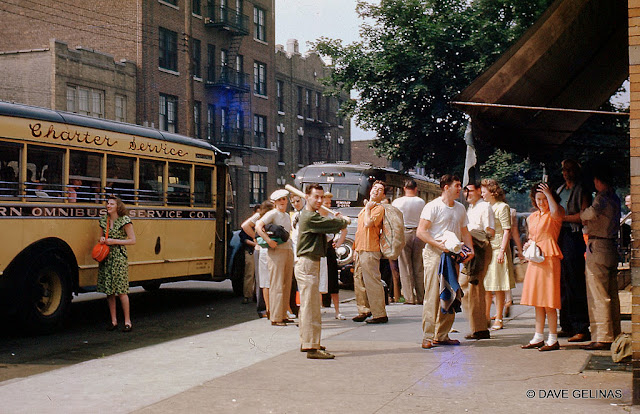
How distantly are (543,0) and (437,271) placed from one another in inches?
837

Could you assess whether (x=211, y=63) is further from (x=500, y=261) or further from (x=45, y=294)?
(x=500, y=261)

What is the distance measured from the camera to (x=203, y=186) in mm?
14703

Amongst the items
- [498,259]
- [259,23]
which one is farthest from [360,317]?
[259,23]

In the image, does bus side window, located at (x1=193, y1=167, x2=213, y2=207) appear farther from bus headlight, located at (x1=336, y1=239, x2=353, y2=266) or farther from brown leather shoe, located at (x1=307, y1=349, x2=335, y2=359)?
brown leather shoe, located at (x1=307, y1=349, x2=335, y2=359)

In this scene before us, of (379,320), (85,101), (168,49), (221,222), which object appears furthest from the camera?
(168,49)

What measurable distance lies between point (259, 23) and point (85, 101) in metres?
16.5

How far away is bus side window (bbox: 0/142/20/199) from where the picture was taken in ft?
33.4

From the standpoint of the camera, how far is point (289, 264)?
10789 mm

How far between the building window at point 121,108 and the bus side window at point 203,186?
20.4 metres

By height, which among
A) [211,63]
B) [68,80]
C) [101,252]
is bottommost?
[101,252]

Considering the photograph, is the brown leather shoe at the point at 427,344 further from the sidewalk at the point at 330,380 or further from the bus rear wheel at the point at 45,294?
the bus rear wheel at the point at 45,294

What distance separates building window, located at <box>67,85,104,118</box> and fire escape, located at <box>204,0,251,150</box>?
8347 mm

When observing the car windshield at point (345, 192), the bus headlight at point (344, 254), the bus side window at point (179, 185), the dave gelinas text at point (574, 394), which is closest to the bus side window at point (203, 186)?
the bus side window at point (179, 185)

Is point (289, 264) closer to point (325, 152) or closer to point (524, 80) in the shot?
point (524, 80)
